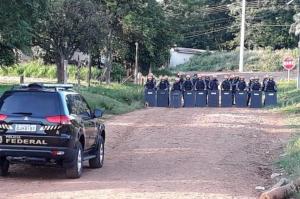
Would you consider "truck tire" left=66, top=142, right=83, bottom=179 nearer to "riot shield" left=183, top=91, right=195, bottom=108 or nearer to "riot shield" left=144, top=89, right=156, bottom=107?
"riot shield" left=144, top=89, right=156, bottom=107

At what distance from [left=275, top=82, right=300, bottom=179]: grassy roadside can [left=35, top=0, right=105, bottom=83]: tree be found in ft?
36.7

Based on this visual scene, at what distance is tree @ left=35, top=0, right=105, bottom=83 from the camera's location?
117 feet

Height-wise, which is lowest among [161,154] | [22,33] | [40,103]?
[161,154]

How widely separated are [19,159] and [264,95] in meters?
27.1

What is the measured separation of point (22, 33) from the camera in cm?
2089

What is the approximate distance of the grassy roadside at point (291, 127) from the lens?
14697 millimetres

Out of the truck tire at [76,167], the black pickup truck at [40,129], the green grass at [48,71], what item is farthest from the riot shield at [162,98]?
the truck tire at [76,167]

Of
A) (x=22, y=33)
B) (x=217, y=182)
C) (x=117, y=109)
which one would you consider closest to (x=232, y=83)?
(x=117, y=109)

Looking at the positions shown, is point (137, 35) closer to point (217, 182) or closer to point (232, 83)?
point (232, 83)

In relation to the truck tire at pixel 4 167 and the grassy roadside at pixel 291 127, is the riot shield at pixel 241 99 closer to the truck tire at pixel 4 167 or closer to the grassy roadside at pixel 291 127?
the grassy roadside at pixel 291 127

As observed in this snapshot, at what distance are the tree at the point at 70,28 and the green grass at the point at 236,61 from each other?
40.2 m

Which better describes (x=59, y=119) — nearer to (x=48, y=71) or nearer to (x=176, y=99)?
(x=176, y=99)

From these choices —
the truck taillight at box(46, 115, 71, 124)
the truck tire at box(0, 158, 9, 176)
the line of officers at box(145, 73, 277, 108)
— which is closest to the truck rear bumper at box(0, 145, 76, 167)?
the truck tire at box(0, 158, 9, 176)

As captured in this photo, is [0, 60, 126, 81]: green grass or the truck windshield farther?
[0, 60, 126, 81]: green grass
